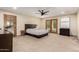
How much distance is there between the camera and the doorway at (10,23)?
69.3 inches

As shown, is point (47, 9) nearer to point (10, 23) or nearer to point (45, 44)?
point (45, 44)

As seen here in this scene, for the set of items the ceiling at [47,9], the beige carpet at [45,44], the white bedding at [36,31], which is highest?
the ceiling at [47,9]

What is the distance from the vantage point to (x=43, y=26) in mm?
1965

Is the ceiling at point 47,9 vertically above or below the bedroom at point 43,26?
above

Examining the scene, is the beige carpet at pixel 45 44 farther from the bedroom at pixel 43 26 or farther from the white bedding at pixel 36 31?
the white bedding at pixel 36 31

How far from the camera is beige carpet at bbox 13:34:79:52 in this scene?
Answer: 5.72ft

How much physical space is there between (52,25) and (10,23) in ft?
3.23

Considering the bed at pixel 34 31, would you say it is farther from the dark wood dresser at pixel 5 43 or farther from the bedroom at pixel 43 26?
the dark wood dresser at pixel 5 43

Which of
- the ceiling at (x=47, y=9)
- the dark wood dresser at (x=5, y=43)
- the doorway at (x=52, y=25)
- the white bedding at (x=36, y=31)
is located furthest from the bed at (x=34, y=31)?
the dark wood dresser at (x=5, y=43)

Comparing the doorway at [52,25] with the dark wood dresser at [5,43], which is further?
the doorway at [52,25]

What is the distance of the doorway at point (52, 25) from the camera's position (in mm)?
1949
